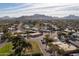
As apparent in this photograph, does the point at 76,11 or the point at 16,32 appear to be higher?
the point at 76,11

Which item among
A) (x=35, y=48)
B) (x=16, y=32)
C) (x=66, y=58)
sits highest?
(x=16, y=32)

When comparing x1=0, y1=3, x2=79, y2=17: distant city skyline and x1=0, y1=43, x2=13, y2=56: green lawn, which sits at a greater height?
x1=0, y1=3, x2=79, y2=17: distant city skyline

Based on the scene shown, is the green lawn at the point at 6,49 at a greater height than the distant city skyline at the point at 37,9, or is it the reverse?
the distant city skyline at the point at 37,9

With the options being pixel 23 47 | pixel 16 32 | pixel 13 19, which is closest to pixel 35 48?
pixel 23 47

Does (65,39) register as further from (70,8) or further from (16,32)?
(16,32)

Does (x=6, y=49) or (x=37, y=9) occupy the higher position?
(x=37, y=9)

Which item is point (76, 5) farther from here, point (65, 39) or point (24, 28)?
point (24, 28)

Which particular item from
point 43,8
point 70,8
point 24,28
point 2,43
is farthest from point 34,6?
point 2,43
